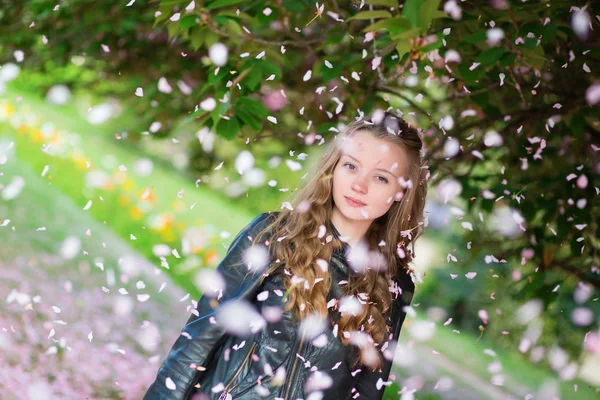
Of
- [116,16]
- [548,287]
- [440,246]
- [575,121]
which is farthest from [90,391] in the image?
[440,246]

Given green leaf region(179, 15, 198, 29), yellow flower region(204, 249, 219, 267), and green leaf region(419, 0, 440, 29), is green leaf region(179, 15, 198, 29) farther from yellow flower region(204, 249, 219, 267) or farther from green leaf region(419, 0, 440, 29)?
yellow flower region(204, 249, 219, 267)

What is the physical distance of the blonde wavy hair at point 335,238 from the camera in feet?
5.93

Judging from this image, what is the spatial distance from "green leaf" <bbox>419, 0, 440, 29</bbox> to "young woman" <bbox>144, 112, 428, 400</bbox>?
1.02ft

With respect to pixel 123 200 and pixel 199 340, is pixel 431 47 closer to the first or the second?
pixel 199 340

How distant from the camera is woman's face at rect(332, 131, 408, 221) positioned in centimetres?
181

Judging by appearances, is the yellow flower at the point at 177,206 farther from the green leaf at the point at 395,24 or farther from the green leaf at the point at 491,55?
the green leaf at the point at 395,24

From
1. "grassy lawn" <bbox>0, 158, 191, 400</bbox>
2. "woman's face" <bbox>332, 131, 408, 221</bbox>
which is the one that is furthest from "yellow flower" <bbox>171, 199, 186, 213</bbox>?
"woman's face" <bbox>332, 131, 408, 221</bbox>

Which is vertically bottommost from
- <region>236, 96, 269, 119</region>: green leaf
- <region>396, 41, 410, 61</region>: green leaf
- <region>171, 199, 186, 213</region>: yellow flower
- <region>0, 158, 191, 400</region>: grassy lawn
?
<region>171, 199, 186, 213</region>: yellow flower

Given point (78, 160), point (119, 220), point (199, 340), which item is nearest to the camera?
point (199, 340)

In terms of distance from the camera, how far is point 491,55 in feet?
6.34

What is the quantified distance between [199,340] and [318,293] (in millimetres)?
305

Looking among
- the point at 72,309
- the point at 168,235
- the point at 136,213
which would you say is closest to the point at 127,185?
the point at 136,213

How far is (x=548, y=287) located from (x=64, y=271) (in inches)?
121

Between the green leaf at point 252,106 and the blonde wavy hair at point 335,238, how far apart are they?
20 centimetres
